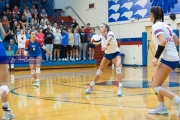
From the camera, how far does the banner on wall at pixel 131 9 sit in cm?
1934

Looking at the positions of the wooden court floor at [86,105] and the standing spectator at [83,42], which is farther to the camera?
the standing spectator at [83,42]

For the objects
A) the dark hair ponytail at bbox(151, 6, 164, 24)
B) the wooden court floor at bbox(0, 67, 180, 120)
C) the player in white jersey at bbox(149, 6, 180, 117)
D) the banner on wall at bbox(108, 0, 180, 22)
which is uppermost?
the banner on wall at bbox(108, 0, 180, 22)

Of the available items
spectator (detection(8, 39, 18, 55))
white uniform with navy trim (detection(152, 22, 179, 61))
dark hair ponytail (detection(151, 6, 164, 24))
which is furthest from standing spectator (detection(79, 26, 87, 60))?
white uniform with navy trim (detection(152, 22, 179, 61))

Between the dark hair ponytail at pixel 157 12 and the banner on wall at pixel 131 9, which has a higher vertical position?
the banner on wall at pixel 131 9

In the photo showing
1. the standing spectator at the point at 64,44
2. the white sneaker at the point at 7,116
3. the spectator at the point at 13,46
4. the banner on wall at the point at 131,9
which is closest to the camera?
the white sneaker at the point at 7,116

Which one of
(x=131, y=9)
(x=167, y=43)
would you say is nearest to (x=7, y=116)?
(x=167, y=43)

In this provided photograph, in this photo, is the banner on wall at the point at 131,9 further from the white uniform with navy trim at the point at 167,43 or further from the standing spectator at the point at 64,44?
the white uniform with navy trim at the point at 167,43

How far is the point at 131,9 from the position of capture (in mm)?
21984

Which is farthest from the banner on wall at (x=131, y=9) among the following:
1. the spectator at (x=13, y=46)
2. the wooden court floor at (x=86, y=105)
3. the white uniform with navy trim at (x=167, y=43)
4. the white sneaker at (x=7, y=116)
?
the white sneaker at (x=7, y=116)

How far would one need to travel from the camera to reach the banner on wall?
19344 mm

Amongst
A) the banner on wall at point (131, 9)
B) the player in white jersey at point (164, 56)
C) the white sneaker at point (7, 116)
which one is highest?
the banner on wall at point (131, 9)

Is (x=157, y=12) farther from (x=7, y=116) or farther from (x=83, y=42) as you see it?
(x=83, y=42)

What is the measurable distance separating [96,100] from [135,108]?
1.27 m

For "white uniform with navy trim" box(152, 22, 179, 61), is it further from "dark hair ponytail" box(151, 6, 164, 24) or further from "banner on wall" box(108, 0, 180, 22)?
"banner on wall" box(108, 0, 180, 22)
